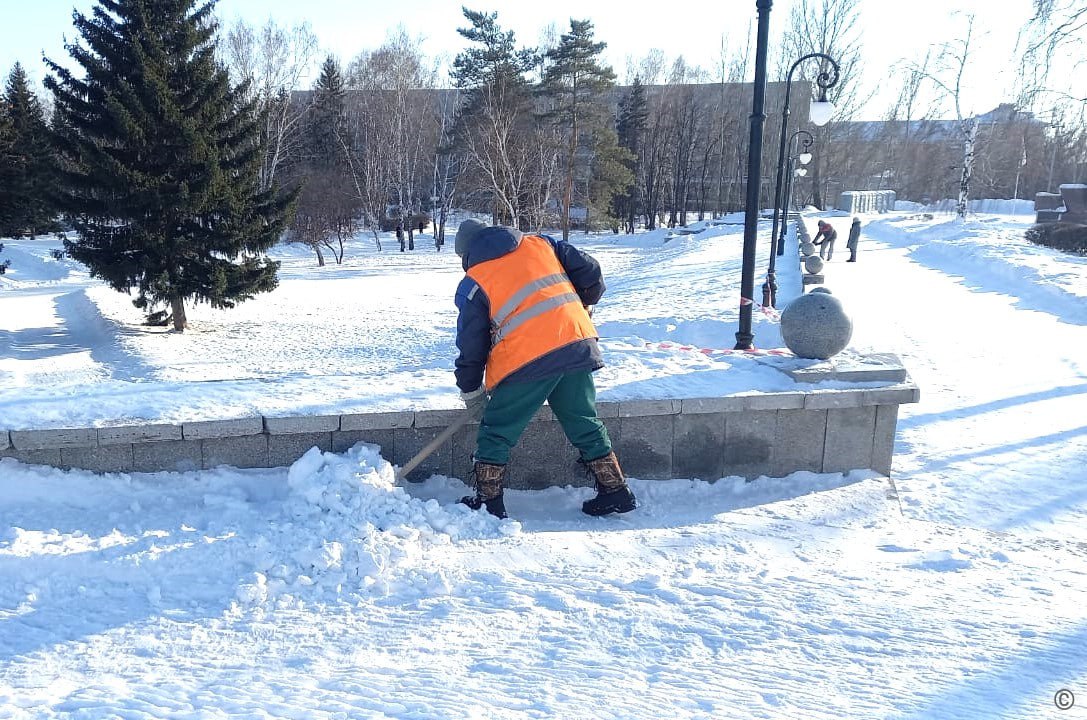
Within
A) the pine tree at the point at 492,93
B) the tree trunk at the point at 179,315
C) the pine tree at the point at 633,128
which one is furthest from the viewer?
the pine tree at the point at 633,128

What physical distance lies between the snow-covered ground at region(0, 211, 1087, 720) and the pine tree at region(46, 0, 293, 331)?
12.2 meters

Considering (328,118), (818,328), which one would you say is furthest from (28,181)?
(328,118)

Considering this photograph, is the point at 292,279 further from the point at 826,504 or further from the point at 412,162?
the point at 826,504

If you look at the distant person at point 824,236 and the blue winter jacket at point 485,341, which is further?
the distant person at point 824,236

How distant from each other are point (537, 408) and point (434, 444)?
0.63m

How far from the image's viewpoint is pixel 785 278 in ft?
55.5

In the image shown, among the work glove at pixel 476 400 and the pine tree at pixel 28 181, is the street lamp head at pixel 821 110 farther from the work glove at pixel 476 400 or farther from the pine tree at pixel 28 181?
the pine tree at pixel 28 181

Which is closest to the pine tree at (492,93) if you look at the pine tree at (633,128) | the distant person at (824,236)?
the pine tree at (633,128)

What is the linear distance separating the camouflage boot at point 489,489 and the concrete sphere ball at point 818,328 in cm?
254

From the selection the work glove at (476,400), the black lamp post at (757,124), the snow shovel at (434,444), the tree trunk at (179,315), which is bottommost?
the tree trunk at (179,315)

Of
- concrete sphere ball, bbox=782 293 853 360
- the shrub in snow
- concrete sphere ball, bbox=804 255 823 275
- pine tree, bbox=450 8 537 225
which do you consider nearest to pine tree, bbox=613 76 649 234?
pine tree, bbox=450 8 537 225

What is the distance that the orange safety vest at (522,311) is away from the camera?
3.90 meters

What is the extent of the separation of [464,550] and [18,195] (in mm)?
21006

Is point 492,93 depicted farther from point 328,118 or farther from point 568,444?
point 568,444
